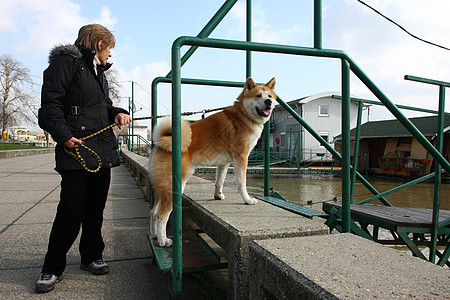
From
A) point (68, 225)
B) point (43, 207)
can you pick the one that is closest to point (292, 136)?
point (43, 207)

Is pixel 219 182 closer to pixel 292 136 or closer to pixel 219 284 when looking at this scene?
pixel 219 284

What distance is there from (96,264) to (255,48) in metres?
2.17

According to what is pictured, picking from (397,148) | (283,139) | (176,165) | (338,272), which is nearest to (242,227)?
(176,165)

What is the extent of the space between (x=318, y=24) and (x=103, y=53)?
174 cm

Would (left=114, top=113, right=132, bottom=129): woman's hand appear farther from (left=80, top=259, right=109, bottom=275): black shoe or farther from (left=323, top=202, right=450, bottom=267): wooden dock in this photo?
(left=323, top=202, right=450, bottom=267): wooden dock

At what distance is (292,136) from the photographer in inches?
1098

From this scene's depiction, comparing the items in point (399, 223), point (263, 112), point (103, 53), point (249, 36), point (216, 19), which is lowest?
point (399, 223)

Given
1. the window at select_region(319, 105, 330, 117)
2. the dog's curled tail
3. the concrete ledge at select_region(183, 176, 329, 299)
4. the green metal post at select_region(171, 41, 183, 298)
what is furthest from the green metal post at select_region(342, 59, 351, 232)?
the window at select_region(319, 105, 330, 117)

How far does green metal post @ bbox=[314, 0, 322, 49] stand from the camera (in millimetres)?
2047

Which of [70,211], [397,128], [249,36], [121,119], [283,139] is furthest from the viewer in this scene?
[283,139]

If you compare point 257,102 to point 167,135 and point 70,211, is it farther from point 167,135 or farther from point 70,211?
point 70,211

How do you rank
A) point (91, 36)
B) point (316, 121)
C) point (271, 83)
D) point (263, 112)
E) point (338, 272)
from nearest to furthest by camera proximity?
1. point (338, 272)
2. point (91, 36)
3. point (263, 112)
4. point (271, 83)
5. point (316, 121)

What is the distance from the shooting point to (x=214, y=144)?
280 cm

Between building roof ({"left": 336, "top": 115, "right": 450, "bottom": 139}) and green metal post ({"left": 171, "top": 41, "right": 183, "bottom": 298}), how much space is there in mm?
18289
